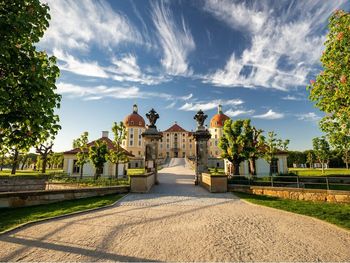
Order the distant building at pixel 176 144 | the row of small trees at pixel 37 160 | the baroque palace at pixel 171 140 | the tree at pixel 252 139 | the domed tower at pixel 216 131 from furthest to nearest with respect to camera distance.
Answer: the distant building at pixel 176 144, the domed tower at pixel 216 131, the baroque palace at pixel 171 140, the row of small trees at pixel 37 160, the tree at pixel 252 139

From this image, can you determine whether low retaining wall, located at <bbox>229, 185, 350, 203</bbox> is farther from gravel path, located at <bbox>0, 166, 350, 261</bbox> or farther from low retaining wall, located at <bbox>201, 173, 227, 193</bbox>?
gravel path, located at <bbox>0, 166, 350, 261</bbox>

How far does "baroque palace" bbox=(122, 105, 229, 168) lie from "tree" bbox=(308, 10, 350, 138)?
4080 cm

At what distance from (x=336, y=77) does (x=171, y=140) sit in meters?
76.3

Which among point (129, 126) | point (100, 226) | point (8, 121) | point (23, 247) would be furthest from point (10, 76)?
point (129, 126)

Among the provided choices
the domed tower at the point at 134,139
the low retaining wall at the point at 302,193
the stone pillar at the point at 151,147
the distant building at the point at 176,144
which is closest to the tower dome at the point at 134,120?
the domed tower at the point at 134,139

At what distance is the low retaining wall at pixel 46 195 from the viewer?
892 cm

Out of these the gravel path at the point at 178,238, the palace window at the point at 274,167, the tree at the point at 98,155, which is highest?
the tree at the point at 98,155

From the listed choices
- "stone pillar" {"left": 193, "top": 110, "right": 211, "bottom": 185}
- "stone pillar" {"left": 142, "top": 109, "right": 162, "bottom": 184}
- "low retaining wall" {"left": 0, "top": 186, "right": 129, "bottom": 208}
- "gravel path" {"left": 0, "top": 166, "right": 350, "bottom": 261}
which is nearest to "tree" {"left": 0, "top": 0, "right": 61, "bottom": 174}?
"gravel path" {"left": 0, "top": 166, "right": 350, "bottom": 261}

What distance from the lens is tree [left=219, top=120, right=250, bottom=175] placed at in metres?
18.9

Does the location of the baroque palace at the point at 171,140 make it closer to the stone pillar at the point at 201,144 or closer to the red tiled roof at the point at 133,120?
the red tiled roof at the point at 133,120

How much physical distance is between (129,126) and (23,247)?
67.6 meters

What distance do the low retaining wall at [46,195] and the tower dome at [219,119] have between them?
211ft

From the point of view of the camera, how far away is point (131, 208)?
333 inches

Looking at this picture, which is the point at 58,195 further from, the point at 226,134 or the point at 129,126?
the point at 129,126
